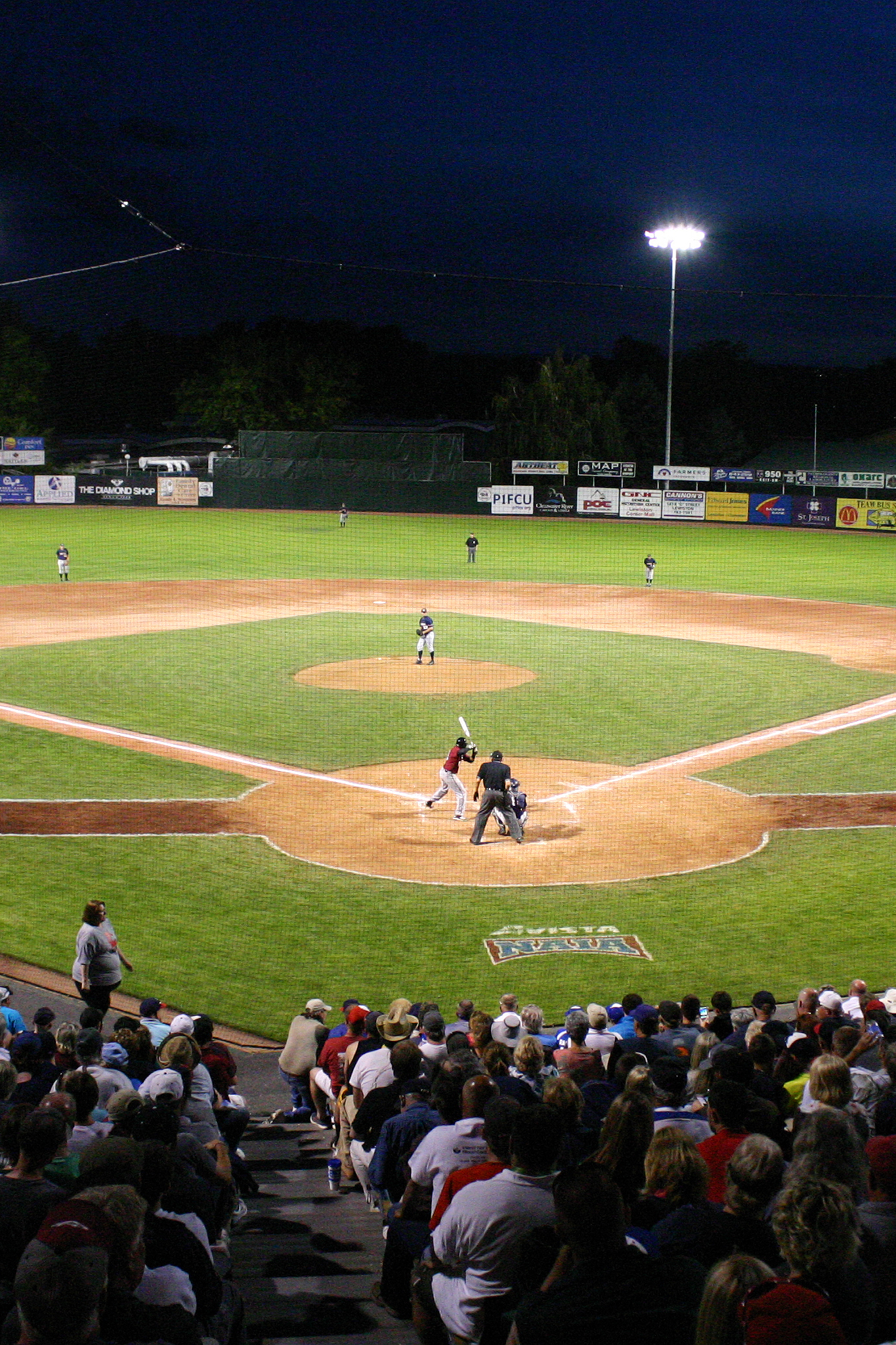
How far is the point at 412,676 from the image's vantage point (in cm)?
2723

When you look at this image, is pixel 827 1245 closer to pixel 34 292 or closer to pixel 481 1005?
pixel 481 1005

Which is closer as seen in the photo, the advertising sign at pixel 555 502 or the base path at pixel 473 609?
the base path at pixel 473 609

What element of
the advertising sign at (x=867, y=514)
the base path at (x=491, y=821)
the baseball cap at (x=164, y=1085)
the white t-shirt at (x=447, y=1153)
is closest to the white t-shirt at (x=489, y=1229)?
the white t-shirt at (x=447, y=1153)

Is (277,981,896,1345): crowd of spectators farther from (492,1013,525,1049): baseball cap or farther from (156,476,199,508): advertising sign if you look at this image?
Answer: (156,476,199,508): advertising sign

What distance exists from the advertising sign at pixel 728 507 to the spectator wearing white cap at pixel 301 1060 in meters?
59.3

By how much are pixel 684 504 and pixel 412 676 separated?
41632 mm

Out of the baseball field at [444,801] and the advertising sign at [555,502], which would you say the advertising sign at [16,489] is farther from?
the advertising sign at [555,502]

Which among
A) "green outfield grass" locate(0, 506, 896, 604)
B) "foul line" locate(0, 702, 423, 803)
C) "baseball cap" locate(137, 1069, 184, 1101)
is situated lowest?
"foul line" locate(0, 702, 423, 803)

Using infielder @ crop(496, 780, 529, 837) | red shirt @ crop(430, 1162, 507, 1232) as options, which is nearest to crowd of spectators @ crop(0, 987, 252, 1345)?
red shirt @ crop(430, 1162, 507, 1232)

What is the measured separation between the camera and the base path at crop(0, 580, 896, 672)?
3350cm

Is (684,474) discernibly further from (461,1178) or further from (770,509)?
(461,1178)

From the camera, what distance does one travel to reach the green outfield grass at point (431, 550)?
4747 centimetres

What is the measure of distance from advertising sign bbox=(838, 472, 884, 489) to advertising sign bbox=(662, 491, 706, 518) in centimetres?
717

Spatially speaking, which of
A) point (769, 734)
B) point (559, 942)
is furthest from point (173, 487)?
point (559, 942)
